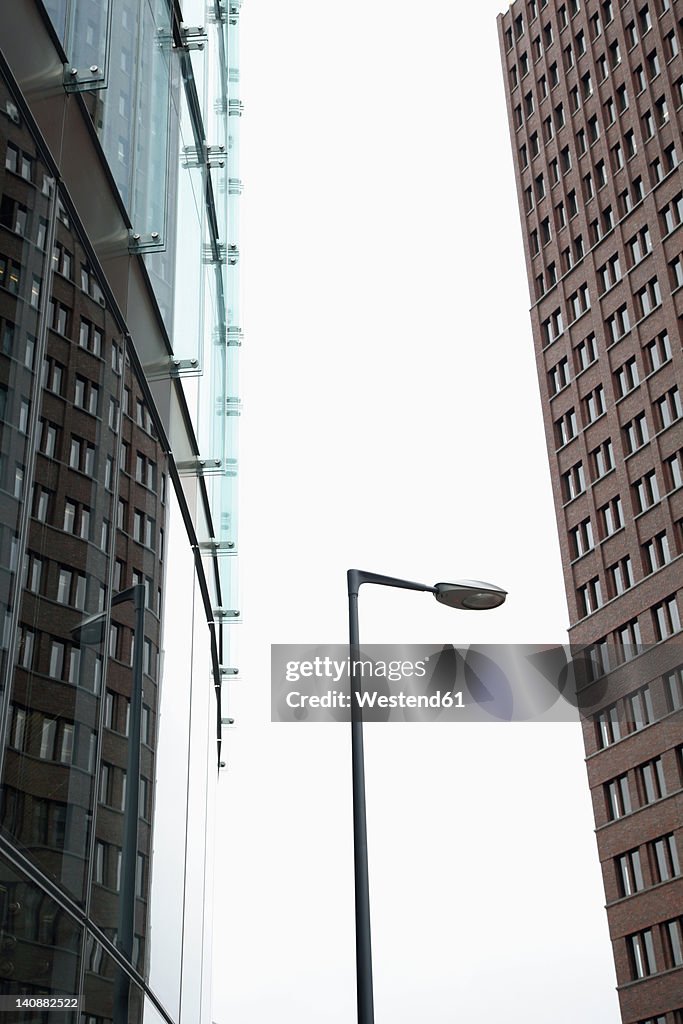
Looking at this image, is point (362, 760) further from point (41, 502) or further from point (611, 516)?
point (611, 516)

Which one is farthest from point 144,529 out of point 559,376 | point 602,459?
point 559,376

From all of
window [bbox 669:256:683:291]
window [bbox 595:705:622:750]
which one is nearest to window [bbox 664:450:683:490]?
window [bbox 669:256:683:291]

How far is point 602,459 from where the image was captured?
229 feet

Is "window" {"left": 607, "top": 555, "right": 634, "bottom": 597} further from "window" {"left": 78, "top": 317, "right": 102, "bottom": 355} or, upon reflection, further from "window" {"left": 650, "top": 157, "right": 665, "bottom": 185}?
"window" {"left": 78, "top": 317, "right": 102, "bottom": 355}

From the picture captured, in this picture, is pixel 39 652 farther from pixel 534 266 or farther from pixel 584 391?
pixel 534 266

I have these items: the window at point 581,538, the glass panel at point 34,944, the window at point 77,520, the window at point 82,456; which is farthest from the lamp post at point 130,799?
the window at point 581,538

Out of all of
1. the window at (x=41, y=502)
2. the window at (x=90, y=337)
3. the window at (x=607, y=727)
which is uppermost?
the window at (x=607, y=727)

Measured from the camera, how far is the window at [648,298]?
6850 cm

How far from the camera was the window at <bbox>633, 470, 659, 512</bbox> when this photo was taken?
64.3 m

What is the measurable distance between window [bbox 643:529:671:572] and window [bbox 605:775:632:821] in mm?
10772

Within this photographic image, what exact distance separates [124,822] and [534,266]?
3003 inches

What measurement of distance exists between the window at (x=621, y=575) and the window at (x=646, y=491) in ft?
9.63

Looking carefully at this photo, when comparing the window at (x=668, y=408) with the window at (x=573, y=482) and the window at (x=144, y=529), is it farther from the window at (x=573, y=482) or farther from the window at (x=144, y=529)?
the window at (x=144, y=529)

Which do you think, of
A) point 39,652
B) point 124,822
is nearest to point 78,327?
point 39,652
